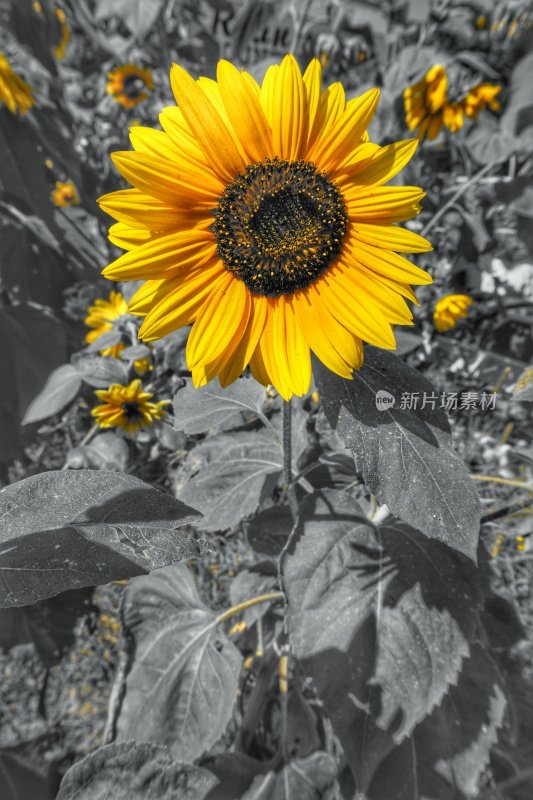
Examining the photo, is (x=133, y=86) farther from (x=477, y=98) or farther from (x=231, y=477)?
(x=231, y=477)

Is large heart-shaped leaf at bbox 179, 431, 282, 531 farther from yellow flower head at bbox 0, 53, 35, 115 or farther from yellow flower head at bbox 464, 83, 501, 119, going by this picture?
yellow flower head at bbox 464, 83, 501, 119

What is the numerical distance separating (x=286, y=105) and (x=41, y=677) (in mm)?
1649

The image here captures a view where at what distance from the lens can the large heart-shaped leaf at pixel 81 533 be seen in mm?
427

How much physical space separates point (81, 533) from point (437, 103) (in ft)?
5.49

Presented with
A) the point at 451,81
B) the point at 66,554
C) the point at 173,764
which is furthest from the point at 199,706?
the point at 451,81

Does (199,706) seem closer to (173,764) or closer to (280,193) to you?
(173,764)

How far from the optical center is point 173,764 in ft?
2.11

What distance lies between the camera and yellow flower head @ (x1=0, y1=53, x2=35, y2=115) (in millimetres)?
1271

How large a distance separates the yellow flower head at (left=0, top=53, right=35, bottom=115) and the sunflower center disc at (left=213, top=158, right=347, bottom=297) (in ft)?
2.99

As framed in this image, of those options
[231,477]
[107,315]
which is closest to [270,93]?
[231,477]

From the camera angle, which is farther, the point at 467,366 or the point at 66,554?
the point at 467,366

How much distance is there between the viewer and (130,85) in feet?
6.91

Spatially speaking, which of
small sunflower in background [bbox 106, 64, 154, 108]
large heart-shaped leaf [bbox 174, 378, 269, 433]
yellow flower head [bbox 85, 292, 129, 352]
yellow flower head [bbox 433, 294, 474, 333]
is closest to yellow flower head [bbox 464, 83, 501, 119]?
yellow flower head [bbox 433, 294, 474, 333]

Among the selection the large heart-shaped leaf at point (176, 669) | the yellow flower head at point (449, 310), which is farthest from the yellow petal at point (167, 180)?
the yellow flower head at point (449, 310)
